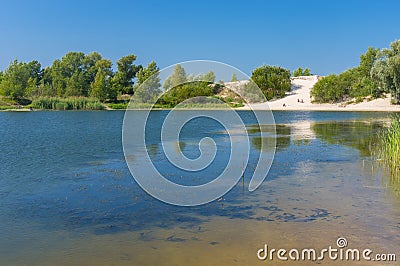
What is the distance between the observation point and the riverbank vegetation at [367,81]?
52.6 metres

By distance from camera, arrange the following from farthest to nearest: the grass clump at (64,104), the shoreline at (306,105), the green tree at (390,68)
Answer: the grass clump at (64,104) < the shoreline at (306,105) < the green tree at (390,68)

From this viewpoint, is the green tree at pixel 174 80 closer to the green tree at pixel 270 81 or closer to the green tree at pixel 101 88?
the green tree at pixel 101 88

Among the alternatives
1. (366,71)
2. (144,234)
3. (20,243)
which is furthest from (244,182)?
(366,71)

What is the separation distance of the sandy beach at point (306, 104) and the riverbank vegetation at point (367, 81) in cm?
184

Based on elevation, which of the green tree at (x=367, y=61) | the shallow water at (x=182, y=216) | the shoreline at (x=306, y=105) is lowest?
the shallow water at (x=182, y=216)

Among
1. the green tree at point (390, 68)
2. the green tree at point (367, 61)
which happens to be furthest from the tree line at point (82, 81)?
the green tree at point (390, 68)

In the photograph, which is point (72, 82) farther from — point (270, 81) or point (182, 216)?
point (182, 216)

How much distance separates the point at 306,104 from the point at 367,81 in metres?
15.4

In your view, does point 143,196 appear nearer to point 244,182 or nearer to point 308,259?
point 244,182

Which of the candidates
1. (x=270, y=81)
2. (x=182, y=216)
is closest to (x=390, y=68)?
(x=270, y=81)

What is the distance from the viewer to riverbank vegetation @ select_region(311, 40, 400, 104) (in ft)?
172

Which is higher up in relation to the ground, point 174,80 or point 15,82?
point 15,82

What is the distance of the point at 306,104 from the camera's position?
8338cm

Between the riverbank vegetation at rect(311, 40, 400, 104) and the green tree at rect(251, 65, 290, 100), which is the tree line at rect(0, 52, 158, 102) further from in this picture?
the riverbank vegetation at rect(311, 40, 400, 104)
